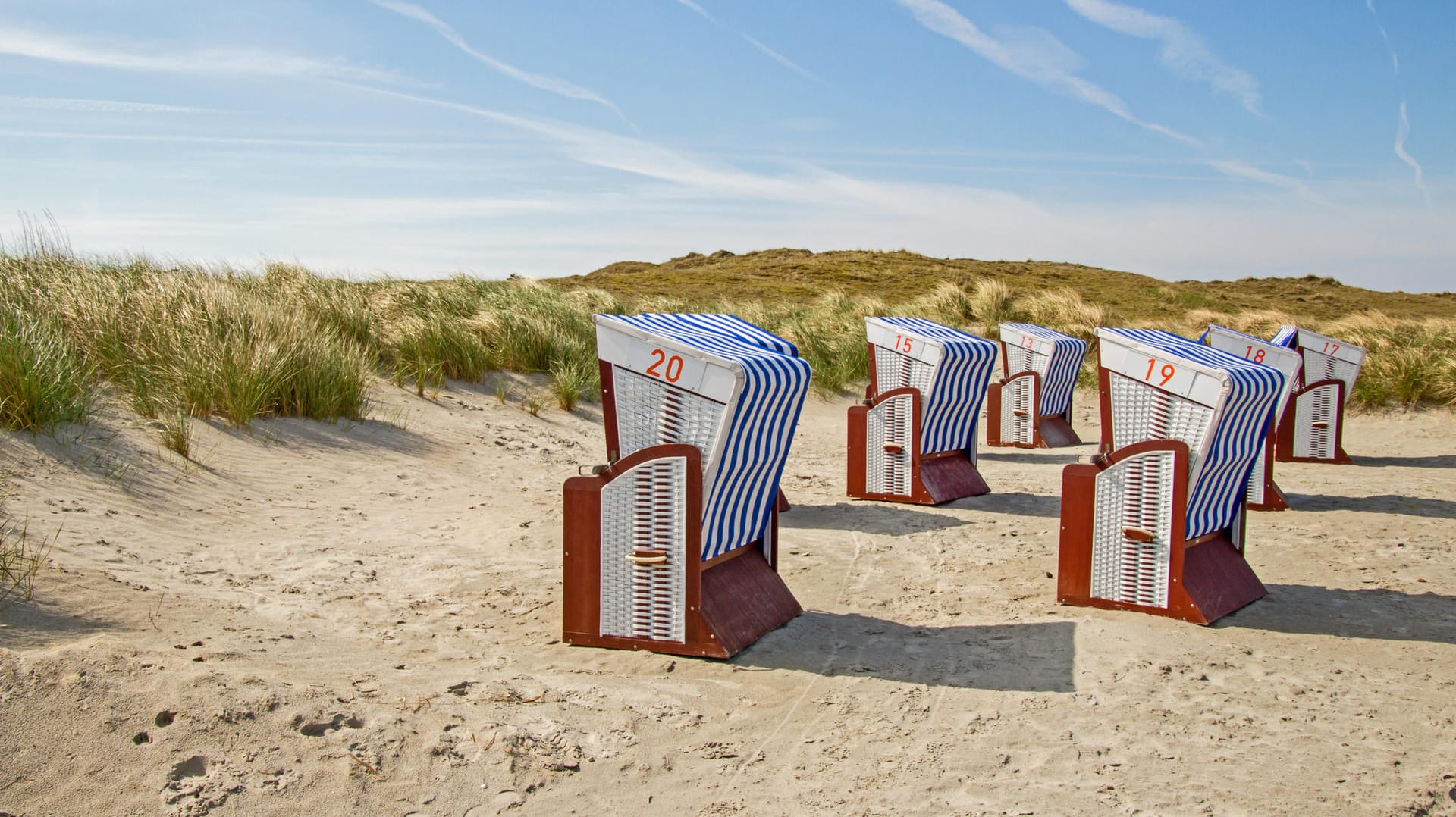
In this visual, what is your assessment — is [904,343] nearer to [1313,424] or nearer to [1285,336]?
[1285,336]

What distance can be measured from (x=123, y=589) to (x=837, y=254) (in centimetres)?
5092

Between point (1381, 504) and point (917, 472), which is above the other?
point (917, 472)

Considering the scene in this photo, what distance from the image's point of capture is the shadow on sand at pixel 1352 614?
609 cm

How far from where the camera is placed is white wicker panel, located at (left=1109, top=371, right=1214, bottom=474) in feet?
19.7

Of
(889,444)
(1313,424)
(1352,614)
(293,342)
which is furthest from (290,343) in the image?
(1313,424)

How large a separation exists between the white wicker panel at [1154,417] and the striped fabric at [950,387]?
3.40 meters

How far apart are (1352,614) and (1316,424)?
7.87 metres

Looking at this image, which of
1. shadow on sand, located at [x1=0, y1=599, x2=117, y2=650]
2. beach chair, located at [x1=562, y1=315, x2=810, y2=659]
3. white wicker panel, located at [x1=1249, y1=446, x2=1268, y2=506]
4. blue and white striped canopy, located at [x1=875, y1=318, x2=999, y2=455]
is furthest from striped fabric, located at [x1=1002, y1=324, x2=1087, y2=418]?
shadow on sand, located at [x1=0, y1=599, x2=117, y2=650]

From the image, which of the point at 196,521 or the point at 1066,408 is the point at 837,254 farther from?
the point at 196,521

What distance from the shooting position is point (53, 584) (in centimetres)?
522

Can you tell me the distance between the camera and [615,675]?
5047 mm

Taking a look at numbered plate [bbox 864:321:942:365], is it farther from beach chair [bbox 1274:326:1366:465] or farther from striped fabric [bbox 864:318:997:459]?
beach chair [bbox 1274:326:1366:465]

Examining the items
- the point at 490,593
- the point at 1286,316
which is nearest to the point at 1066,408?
the point at 490,593

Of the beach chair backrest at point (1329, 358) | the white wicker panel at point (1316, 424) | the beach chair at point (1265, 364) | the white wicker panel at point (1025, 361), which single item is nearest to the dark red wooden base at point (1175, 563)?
the beach chair at point (1265, 364)
